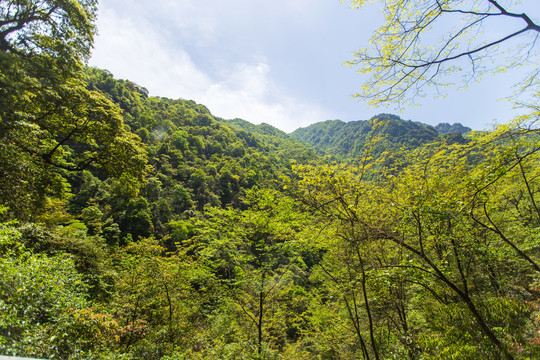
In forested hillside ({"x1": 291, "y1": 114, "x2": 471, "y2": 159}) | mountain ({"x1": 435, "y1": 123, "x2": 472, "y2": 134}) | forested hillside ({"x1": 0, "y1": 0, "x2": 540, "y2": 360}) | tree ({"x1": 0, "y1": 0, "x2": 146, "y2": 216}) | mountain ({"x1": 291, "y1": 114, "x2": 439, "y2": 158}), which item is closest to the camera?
forested hillside ({"x1": 0, "y1": 0, "x2": 540, "y2": 360})

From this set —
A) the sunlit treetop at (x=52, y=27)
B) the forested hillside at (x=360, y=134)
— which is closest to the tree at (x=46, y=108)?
the sunlit treetop at (x=52, y=27)

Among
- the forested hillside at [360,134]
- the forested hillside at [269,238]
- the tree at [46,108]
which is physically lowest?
the forested hillside at [269,238]

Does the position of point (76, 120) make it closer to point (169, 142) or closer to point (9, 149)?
point (9, 149)

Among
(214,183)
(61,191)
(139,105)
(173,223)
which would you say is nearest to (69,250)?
(61,191)

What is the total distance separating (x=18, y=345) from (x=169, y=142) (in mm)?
56914

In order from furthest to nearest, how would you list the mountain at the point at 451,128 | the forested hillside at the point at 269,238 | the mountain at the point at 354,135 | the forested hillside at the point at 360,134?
1. the mountain at the point at 451,128
2. the mountain at the point at 354,135
3. the forested hillside at the point at 360,134
4. the forested hillside at the point at 269,238

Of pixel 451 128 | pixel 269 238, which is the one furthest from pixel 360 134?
pixel 269 238

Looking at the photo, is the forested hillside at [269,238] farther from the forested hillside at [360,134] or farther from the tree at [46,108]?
the forested hillside at [360,134]

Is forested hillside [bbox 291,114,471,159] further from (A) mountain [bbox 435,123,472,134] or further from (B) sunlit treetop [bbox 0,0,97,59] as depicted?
(B) sunlit treetop [bbox 0,0,97,59]

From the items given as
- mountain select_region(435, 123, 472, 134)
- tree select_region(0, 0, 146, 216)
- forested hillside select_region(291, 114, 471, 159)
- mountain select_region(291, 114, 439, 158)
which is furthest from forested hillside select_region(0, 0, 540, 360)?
mountain select_region(435, 123, 472, 134)

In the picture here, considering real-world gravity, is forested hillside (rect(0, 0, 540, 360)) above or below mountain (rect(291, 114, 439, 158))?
below

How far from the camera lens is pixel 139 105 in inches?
2393

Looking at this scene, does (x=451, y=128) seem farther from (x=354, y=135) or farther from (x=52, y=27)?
(x=52, y=27)

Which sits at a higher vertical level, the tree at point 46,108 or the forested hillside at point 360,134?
the forested hillside at point 360,134
